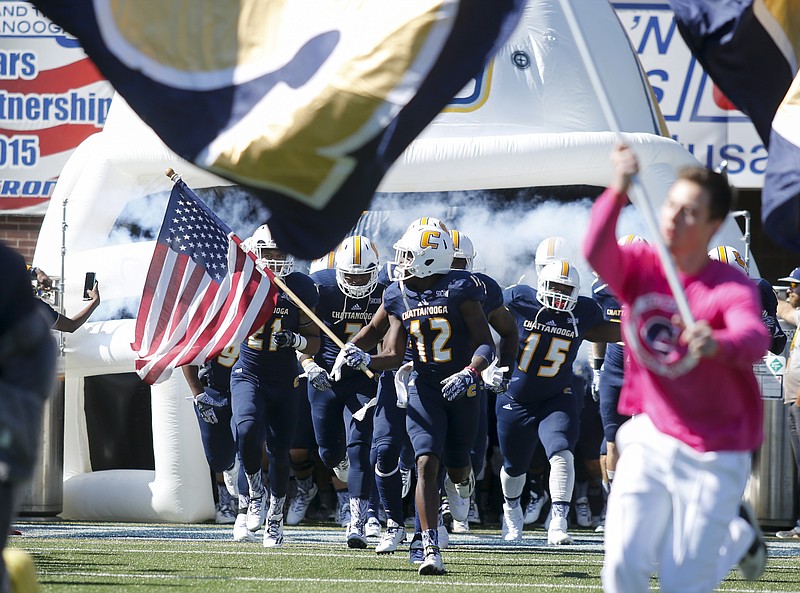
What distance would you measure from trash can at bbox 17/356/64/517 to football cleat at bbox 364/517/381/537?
3.04 metres

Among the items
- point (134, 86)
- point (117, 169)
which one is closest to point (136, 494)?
→ point (117, 169)

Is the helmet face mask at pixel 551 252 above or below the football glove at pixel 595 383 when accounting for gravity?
above

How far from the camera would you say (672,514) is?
432 cm

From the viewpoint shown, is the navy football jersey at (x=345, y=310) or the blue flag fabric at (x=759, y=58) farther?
the navy football jersey at (x=345, y=310)

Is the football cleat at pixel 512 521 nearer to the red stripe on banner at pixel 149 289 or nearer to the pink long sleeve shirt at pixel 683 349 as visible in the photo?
the red stripe on banner at pixel 149 289

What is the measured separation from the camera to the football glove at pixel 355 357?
28.5 feet

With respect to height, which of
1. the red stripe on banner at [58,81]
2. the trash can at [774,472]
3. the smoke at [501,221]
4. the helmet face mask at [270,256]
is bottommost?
the trash can at [774,472]

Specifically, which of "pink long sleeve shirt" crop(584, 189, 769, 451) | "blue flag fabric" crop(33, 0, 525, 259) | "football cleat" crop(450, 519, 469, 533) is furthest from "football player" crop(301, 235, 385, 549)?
"pink long sleeve shirt" crop(584, 189, 769, 451)

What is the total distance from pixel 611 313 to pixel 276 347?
2.54 m

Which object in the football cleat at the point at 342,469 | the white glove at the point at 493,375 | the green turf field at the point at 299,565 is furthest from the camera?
the football cleat at the point at 342,469

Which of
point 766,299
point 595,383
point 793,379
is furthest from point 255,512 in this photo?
point 793,379

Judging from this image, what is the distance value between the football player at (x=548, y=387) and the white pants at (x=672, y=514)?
5.63 meters

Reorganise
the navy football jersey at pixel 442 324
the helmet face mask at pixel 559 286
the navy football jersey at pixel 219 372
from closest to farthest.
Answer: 1. the navy football jersey at pixel 442 324
2. the helmet face mask at pixel 559 286
3. the navy football jersey at pixel 219 372

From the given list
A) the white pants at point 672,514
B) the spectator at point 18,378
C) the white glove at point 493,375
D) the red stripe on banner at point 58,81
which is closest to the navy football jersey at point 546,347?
the white glove at point 493,375
